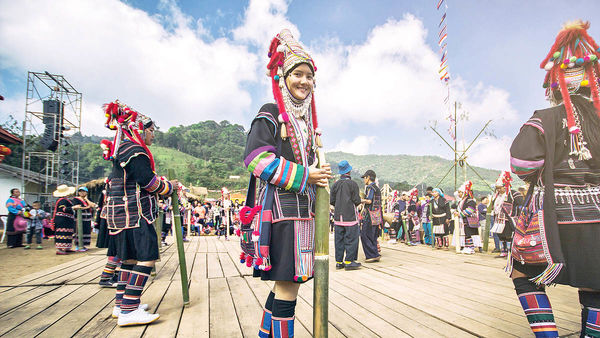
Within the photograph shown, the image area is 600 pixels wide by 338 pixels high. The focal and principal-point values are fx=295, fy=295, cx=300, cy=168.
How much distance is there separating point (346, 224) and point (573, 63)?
3990 millimetres

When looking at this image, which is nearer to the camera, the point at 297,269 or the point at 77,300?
the point at 297,269

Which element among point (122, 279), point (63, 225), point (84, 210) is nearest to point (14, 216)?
point (63, 225)

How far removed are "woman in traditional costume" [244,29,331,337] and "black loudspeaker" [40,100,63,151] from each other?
65.4 feet

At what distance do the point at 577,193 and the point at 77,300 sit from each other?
14.6 ft

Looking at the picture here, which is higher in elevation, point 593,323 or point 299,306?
point 593,323

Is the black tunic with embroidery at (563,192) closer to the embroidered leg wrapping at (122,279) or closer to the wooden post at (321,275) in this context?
the wooden post at (321,275)

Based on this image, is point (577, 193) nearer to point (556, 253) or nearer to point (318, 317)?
point (556, 253)

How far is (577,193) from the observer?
163 cm

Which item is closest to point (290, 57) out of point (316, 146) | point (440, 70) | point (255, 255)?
point (316, 146)

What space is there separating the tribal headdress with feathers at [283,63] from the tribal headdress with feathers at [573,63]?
148cm

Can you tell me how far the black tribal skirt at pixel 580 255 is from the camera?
1.51 m

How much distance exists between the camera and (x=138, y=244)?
100 inches

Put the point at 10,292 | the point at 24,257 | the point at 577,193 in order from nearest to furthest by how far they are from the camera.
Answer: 1. the point at 577,193
2. the point at 10,292
3. the point at 24,257

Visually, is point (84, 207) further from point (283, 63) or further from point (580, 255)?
point (580, 255)
